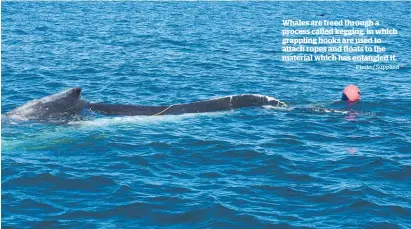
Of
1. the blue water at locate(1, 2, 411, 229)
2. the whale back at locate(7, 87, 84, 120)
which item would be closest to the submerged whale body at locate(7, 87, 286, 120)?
the whale back at locate(7, 87, 84, 120)

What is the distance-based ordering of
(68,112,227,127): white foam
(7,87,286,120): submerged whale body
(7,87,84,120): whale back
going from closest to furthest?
(7,87,84,120): whale back → (7,87,286,120): submerged whale body → (68,112,227,127): white foam

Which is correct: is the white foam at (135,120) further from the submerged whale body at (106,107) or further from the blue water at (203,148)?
the submerged whale body at (106,107)

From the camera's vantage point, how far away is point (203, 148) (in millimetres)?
24031

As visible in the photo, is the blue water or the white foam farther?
the white foam

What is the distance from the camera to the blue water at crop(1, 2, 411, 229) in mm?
18281

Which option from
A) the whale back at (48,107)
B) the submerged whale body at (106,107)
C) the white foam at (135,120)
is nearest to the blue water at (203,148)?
the white foam at (135,120)

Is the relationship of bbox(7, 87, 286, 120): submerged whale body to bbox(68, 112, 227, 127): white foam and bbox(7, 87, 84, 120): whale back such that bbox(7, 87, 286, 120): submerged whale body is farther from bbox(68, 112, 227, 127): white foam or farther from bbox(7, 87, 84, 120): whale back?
bbox(68, 112, 227, 127): white foam

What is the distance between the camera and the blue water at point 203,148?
60.0ft

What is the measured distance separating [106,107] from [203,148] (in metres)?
6.13

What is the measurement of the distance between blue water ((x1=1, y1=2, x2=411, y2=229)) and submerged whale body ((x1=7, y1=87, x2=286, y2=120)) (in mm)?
497

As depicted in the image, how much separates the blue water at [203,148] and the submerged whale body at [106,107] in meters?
0.50

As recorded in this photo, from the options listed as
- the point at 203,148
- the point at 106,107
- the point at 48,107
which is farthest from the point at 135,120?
the point at 203,148

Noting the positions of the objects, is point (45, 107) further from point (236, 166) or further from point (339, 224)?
point (339, 224)

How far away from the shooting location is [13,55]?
4356 centimetres
